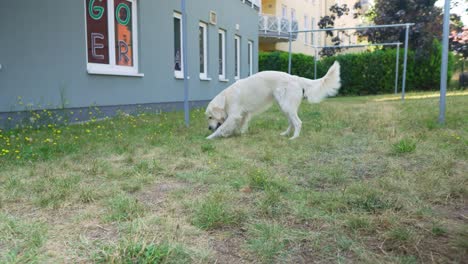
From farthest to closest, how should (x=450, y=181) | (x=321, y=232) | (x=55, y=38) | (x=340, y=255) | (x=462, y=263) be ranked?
(x=55, y=38) → (x=450, y=181) → (x=321, y=232) → (x=340, y=255) → (x=462, y=263)

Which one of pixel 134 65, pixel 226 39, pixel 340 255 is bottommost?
pixel 340 255

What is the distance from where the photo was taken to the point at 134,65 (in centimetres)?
922

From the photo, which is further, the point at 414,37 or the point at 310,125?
the point at 414,37

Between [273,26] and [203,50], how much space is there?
50.8ft

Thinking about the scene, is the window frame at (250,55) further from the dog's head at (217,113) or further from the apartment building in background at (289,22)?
the dog's head at (217,113)

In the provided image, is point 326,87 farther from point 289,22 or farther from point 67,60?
point 289,22

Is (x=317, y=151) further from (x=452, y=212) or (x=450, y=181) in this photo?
(x=452, y=212)

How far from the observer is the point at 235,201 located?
268 centimetres

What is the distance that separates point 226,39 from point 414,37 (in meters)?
13.3

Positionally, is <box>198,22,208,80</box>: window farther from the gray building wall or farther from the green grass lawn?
the green grass lawn

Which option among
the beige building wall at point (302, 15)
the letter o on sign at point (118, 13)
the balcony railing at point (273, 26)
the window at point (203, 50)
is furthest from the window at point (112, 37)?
the beige building wall at point (302, 15)

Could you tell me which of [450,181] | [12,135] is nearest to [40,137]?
[12,135]

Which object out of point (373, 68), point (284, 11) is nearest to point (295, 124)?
point (373, 68)

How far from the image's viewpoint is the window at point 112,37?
7762 mm
